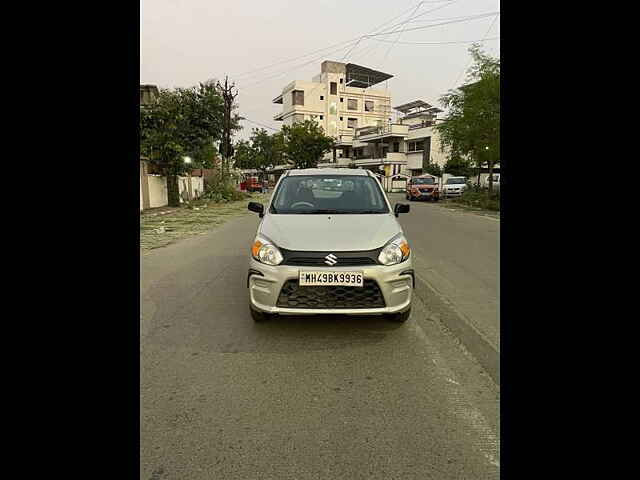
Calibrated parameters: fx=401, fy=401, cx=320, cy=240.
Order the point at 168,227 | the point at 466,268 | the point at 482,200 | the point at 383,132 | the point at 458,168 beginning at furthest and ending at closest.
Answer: the point at 383,132, the point at 458,168, the point at 482,200, the point at 168,227, the point at 466,268

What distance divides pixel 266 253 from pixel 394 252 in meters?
1.17

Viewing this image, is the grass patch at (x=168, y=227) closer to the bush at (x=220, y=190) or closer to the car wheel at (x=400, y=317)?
the car wheel at (x=400, y=317)

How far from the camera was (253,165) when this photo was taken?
184 feet

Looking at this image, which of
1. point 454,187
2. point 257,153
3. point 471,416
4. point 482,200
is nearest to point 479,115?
point 482,200

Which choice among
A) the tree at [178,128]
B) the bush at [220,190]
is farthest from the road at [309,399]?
the bush at [220,190]

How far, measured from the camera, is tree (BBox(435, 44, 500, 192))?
1988cm

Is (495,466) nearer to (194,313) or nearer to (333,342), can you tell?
(333,342)

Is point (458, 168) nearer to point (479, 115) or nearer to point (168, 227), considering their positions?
point (479, 115)

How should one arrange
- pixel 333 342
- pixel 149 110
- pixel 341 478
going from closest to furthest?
pixel 341 478, pixel 333 342, pixel 149 110

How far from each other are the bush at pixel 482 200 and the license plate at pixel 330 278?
19.2 m

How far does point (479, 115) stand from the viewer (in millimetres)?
20547
